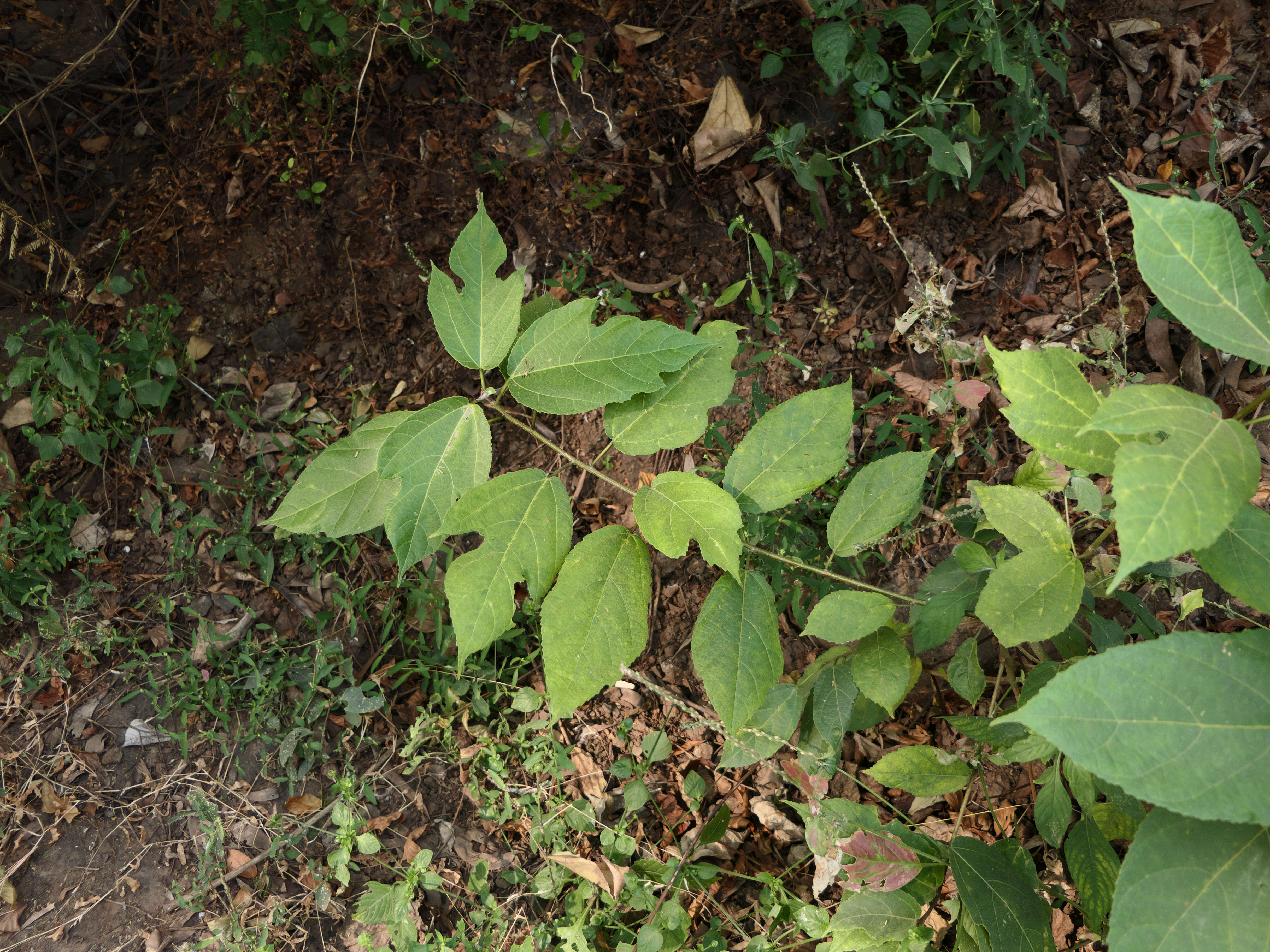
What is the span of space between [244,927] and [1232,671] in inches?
113

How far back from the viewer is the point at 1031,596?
123cm

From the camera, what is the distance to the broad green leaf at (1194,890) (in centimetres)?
81

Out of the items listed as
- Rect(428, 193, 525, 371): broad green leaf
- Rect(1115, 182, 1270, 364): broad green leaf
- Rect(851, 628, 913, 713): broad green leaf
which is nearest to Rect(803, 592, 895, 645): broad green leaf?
Rect(851, 628, 913, 713): broad green leaf

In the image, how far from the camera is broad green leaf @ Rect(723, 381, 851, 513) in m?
1.38

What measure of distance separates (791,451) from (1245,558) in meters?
Answer: 0.68

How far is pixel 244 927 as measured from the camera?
247 centimetres

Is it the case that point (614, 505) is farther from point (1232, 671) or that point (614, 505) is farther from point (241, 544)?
point (1232, 671)

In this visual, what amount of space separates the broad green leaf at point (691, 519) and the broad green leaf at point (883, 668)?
345 millimetres

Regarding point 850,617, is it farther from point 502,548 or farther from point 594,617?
point 502,548

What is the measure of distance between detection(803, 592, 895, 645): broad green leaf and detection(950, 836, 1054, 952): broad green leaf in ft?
1.60

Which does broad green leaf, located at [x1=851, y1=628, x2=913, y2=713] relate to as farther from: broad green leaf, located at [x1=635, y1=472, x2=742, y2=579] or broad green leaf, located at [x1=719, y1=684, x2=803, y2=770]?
broad green leaf, located at [x1=635, y1=472, x2=742, y2=579]

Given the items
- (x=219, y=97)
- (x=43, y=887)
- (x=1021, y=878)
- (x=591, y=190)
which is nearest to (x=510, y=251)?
(x=591, y=190)

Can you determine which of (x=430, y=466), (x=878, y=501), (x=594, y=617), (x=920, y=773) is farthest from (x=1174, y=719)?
(x=430, y=466)

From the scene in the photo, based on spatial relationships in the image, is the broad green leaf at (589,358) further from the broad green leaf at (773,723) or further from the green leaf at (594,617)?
the broad green leaf at (773,723)
